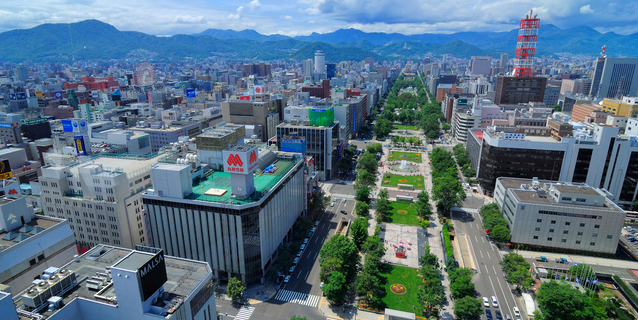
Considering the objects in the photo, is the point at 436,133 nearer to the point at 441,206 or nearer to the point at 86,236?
the point at 441,206

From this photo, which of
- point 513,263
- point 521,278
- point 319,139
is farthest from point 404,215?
point 319,139

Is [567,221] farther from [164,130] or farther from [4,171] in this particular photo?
[4,171]

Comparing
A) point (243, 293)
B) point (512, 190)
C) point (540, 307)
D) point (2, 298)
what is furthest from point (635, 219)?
point (2, 298)

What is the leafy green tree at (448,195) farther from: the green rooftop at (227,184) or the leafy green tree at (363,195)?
the green rooftop at (227,184)

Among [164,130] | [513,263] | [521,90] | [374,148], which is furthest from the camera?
[521,90]

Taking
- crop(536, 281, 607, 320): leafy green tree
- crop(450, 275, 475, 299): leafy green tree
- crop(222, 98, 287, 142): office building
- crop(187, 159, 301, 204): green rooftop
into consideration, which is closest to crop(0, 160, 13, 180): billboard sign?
crop(187, 159, 301, 204): green rooftop
